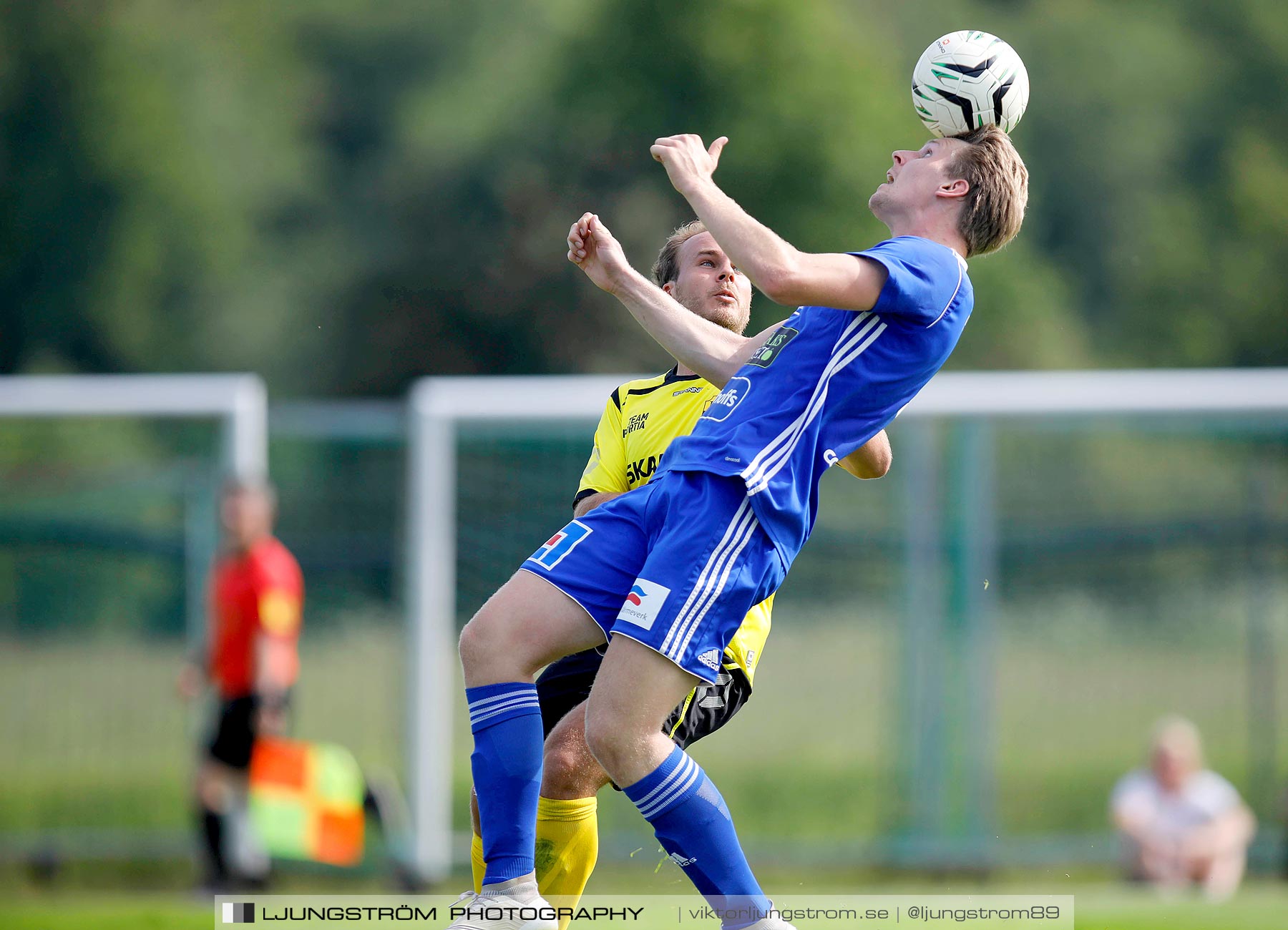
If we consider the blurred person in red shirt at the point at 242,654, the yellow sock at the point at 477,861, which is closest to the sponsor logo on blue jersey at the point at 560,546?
the yellow sock at the point at 477,861

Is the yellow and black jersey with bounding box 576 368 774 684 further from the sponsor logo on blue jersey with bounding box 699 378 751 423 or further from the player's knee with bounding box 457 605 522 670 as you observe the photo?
the player's knee with bounding box 457 605 522 670

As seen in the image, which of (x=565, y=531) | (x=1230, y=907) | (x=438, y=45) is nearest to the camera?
(x=565, y=531)

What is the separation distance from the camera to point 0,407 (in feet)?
32.0

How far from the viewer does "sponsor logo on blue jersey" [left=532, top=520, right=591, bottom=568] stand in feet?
13.0

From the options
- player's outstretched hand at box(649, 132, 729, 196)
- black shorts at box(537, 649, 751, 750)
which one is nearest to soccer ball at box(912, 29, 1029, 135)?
player's outstretched hand at box(649, 132, 729, 196)

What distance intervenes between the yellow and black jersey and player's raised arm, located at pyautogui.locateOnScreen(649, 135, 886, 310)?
93cm

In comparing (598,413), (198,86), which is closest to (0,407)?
(598,413)

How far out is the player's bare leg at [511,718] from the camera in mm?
3822

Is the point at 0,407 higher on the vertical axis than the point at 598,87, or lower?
lower

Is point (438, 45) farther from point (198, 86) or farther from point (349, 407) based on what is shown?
point (349, 407)

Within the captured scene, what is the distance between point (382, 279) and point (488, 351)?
6187 millimetres

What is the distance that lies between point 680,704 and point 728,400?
803 mm

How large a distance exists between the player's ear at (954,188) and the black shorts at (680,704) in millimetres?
1360

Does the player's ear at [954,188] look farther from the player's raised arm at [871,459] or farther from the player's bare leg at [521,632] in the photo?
the player's bare leg at [521,632]
